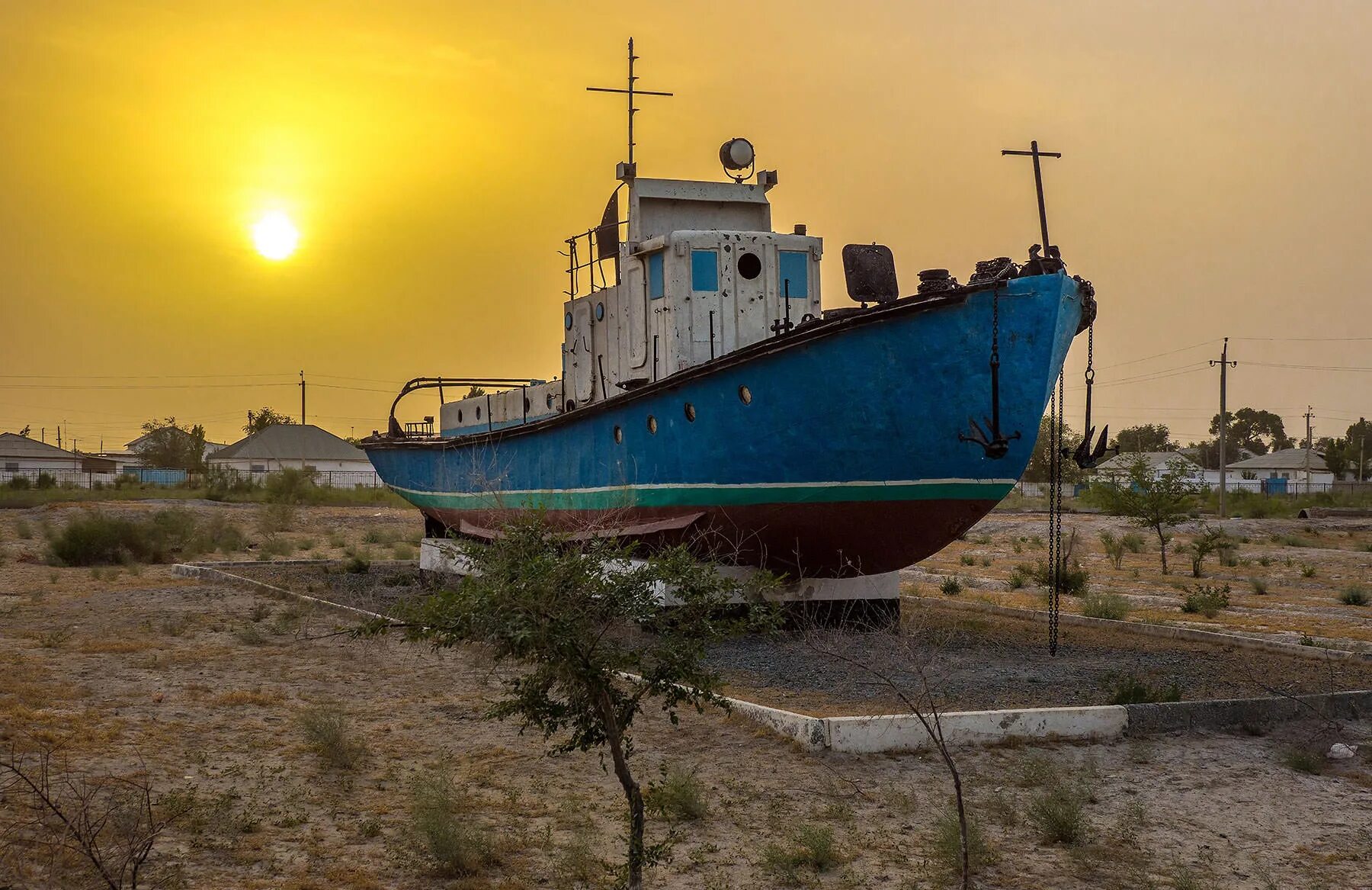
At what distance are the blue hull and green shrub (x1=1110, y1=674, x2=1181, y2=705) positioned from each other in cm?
270

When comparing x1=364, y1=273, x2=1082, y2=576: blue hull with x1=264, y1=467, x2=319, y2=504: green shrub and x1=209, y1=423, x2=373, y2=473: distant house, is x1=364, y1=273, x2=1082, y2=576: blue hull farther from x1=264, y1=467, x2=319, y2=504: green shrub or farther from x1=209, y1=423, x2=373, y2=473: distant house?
x1=209, y1=423, x2=373, y2=473: distant house

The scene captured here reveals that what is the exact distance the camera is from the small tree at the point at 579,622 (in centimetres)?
546

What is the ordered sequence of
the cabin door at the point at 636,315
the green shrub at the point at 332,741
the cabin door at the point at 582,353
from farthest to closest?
1. the cabin door at the point at 582,353
2. the cabin door at the point at 636,315
3. the green shrub at the point at 332,741

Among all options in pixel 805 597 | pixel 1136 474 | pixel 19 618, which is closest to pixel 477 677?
pixel 805 597

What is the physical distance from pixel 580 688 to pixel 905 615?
37.0 ft

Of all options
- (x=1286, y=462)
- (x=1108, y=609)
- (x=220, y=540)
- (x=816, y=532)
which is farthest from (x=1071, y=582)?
(x=1286, y=462)

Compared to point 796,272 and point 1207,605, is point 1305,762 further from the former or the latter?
point 1207,605

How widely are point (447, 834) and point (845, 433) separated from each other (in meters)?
7.17

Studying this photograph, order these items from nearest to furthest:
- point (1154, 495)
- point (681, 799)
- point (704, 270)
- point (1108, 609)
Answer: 1. point (681, 799)
2. point (704, 270)
3. point (1108, 609)
4. point (1154, 495)

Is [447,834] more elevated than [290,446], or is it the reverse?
[290,446]

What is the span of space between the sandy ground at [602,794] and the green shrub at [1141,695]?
70 cm

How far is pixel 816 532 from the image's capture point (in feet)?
42.9

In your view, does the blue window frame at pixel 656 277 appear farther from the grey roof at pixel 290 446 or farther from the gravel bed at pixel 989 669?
the grey roof at pixel 290 446

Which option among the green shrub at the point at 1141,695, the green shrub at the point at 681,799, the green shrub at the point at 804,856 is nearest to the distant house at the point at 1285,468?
the green shrub at the point at 1141,695
